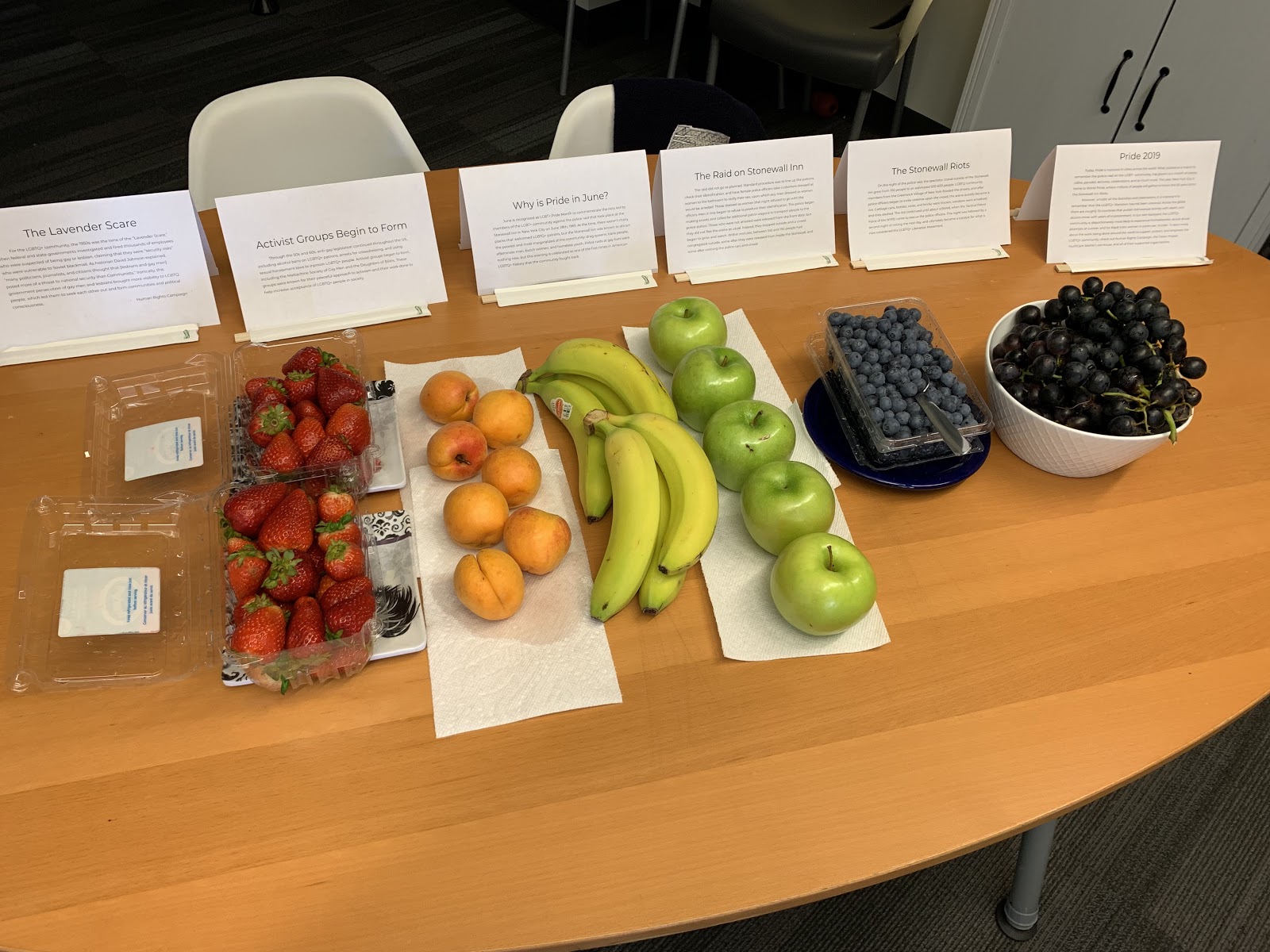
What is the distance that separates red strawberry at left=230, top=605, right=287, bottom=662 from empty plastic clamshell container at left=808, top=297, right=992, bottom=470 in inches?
29.2

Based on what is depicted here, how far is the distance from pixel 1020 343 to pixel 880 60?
5.91 ft

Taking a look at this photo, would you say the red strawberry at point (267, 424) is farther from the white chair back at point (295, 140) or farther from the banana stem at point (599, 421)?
the white chair back at point (295, 140)

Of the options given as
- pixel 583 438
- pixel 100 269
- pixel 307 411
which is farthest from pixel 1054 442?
pixel 100 269

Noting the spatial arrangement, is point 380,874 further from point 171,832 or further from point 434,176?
point 434,176

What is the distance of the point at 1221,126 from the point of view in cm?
255

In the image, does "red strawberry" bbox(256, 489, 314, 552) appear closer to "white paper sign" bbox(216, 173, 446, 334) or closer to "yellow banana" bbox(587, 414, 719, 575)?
"yellow banana" bbox(587, 414, 719, 575)

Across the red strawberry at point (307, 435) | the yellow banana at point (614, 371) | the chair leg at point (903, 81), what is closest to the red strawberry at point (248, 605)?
the red strawberry at point (307, 435)

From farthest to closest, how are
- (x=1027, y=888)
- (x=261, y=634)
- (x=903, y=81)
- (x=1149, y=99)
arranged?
(x=903, y=81) → (x=1149, y=99) → (x=1027, y=888) → (x=261, y=634)

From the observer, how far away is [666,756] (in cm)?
92

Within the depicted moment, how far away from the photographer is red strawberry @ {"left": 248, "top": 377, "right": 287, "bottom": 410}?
3.60 feet

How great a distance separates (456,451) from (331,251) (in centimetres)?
44

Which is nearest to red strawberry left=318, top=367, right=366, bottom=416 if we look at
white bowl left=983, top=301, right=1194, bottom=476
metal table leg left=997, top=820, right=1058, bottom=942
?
white bowl left=983, top=301, right=1194, bottom=476

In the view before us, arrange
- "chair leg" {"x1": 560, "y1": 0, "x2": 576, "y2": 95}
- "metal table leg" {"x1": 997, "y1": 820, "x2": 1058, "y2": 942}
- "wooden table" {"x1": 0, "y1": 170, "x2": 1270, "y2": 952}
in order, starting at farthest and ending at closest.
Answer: "chair leg" {"x1": 560, "y1": 0, "x2": 576, "y2": 95} < "metal table leg" {"x1": 997, "y1": 820, "x2": 1058, "y2": 942} < "wooden table" {"x1": 0, "y1": 170, "x2": 1270, "y2": 952}

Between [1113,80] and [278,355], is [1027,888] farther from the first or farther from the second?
[1113,80]
